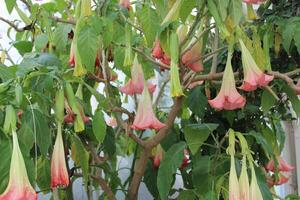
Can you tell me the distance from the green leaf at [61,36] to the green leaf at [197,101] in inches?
10.5

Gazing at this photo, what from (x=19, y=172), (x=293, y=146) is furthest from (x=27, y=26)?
(x=293, y=146)

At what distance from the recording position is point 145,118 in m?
0.81

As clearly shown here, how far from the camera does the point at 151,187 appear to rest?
1.01 meters

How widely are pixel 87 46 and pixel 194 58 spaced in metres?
0.19

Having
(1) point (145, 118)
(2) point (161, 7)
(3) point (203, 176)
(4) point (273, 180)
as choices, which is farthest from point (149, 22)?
(4) point (273, 180)

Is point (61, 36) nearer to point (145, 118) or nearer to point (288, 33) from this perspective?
point (145, 118)

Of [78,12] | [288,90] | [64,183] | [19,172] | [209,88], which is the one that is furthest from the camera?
[209,88]

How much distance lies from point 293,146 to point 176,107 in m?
1.15

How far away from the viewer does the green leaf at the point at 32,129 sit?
62 centimetres

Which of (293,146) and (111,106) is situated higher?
(111,106)

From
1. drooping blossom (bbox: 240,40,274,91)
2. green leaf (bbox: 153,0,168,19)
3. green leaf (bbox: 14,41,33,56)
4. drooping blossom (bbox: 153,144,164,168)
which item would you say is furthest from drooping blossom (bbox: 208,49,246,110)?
green leaf (bbox: 14,41,33,56)

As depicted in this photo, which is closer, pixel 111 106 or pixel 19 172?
pixel 19 172

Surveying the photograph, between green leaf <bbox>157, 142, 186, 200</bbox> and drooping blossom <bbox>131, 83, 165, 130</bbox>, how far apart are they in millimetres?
52

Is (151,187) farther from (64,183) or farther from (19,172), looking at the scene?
(19,172)
